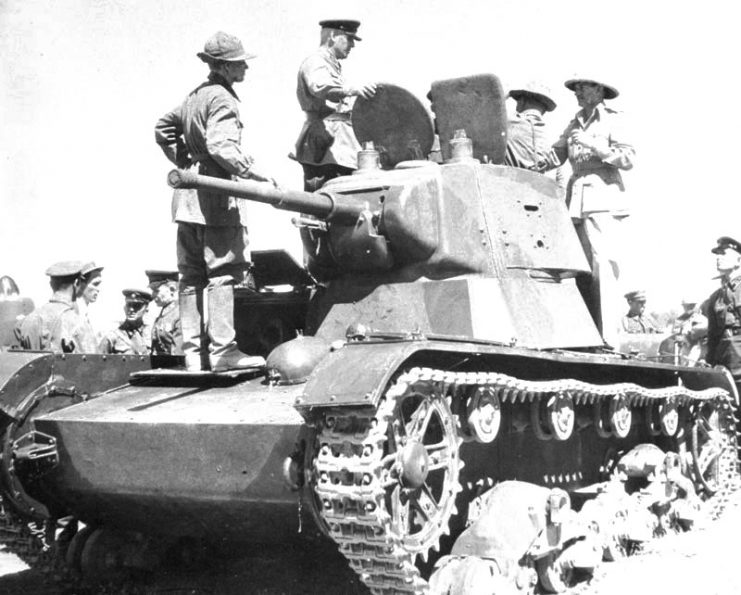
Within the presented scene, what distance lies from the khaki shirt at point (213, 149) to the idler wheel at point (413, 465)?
280 cm

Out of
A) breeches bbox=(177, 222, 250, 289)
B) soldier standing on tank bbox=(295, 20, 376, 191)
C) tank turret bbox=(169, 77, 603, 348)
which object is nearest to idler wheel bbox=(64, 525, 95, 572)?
breeches bbox=(177, 222, 250, 289)

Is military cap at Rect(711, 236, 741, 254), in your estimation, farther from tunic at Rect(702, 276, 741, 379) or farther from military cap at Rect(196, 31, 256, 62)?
military cap at Rect(196, 31, 256, 62)

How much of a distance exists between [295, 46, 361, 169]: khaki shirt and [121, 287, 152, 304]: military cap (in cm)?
491

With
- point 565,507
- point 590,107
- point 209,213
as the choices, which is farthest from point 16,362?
point 590,107

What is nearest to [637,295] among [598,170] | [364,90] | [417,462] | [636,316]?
[636,316]

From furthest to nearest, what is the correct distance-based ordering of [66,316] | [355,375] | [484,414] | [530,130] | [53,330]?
[530,130]
[66,316]
[53,330]
[484,414]
[355,375]

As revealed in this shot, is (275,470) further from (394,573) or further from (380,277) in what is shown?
(380,277)

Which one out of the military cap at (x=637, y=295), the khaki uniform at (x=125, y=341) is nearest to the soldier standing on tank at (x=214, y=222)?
the khaki uniform at (x=125, y=341)

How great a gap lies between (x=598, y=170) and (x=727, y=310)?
3227 millimetres

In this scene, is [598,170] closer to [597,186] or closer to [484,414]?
[597,186]

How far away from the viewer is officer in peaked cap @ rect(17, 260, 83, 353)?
29.0 ft

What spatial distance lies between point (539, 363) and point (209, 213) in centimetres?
266

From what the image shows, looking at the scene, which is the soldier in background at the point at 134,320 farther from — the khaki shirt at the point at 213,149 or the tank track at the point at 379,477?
the tank track at the point at 379,477

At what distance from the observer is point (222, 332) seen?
764 cm
